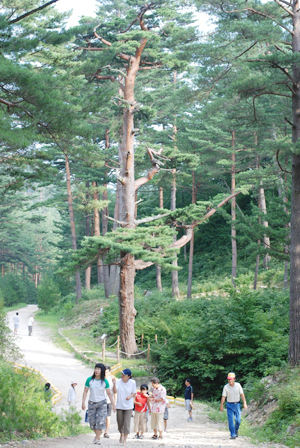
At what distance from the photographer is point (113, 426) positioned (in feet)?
32.3

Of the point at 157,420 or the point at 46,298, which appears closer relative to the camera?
the point at 157,420

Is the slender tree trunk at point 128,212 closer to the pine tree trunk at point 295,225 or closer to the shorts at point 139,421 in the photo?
the pine tree trunk at point 295,225

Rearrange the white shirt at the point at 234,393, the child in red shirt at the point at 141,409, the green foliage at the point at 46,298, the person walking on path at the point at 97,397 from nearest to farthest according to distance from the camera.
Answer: the person walking on path at the point at 97,397 < the white shirt at the point at 234,393 < the child in red shirt at the point at 141,409 < the green foliage at the point at 46,298

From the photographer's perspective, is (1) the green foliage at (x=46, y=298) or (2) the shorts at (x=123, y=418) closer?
(2) the shorts at (x=123, y=418)

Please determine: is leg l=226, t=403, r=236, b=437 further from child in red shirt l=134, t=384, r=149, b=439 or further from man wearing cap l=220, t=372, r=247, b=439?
child in red shirt l=134, t=384, r=149, b=439

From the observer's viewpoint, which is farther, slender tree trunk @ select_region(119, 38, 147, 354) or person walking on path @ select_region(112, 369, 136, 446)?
slender tree trunk @ select_region(119, 38, 147, 354)

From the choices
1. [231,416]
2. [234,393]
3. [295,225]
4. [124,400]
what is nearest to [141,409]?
[124,400]

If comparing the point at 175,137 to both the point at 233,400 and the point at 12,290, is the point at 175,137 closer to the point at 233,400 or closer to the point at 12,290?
the point at 233,400

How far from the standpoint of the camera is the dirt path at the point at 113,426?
22.6 feet

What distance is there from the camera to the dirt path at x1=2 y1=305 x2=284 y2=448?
22.6 ft

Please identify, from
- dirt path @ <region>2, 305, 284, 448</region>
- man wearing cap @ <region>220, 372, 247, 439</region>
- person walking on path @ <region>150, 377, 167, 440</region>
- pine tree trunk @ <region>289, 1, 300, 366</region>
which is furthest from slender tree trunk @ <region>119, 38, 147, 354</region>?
man wearing cap @ <region>220, 372, 247, 439</region>

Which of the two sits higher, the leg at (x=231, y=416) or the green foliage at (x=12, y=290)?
the leg at (x=231, y=416)

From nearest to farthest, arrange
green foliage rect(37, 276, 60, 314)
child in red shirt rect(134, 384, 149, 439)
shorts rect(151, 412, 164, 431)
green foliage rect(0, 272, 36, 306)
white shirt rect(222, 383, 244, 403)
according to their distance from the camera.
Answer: white shirt rect(222, 383, 244, 403) < shorts rect(151, 412, 164, 431) < child in red shirt rect(134, 384, 149, 439) < green foliage rect(37, 276, 60, 314) < green foliage rect(0, 272, 36, 306)

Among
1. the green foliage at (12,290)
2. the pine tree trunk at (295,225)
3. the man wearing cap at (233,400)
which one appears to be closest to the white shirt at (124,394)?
the man wearing cap at (233,400)
